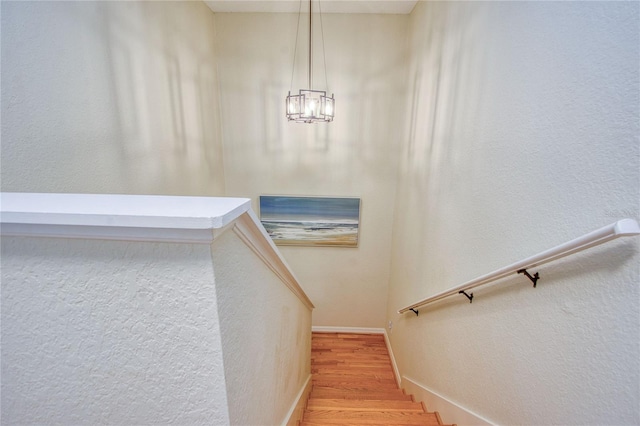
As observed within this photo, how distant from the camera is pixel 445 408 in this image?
1.73 meters

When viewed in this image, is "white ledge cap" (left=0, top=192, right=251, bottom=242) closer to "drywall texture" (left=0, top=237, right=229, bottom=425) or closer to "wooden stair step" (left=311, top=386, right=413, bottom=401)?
"drywall texture" (left=0, top=237, right=229, bottom=425)

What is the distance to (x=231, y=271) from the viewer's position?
646 millimetres

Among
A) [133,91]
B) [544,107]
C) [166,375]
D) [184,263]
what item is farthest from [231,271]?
[133,91]

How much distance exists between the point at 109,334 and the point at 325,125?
2.98 meters

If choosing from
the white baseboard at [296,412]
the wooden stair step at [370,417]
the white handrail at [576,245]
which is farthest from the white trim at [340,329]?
the white handrail at [576,245]

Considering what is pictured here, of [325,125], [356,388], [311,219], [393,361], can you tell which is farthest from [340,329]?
[325,125]

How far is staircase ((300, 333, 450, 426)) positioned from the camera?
1793mm

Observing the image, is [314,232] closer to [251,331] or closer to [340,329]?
[340,329]

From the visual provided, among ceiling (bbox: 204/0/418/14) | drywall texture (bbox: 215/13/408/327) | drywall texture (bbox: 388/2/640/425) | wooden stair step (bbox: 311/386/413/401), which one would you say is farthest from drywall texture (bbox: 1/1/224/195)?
wooden stair step (bbox: 311/386/413/401)

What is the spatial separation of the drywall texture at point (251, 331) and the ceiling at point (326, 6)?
2.91m

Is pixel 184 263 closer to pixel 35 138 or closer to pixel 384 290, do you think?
pixel 35 138

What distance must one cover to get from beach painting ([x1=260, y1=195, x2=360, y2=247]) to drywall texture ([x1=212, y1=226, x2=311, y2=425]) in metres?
2.13

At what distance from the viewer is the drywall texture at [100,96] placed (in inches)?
42.9

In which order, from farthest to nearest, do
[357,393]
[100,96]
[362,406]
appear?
1. [357,393]
2. [362,406]
3. [100,96]
